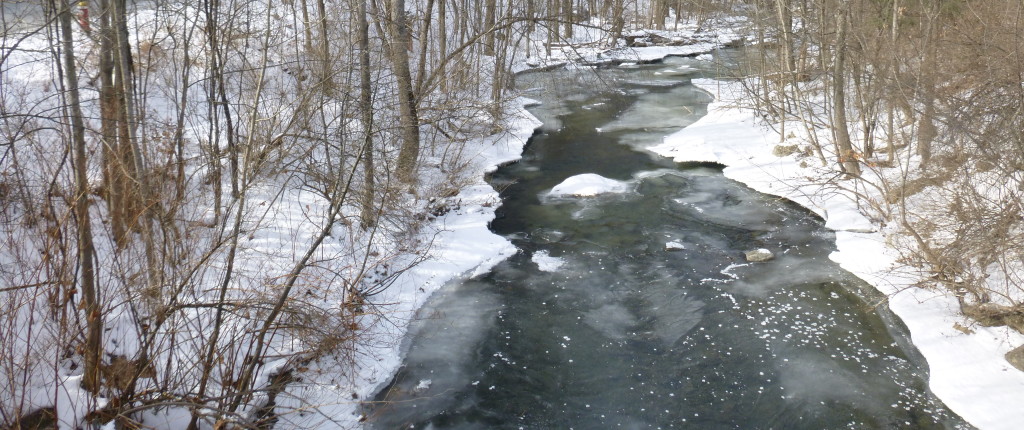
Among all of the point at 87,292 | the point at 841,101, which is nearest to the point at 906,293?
the point at 841,101

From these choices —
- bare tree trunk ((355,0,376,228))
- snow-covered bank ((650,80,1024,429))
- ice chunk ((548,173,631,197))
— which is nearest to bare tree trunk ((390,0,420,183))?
bare tree trunk ((355,0,376,228))

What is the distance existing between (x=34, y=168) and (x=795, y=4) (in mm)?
14603

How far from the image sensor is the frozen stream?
696cm

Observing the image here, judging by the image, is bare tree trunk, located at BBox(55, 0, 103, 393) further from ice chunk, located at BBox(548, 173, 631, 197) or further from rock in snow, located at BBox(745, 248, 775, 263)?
ice chunk, located at BBox(548, 173, 631, 197)

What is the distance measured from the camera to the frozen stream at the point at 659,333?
696cm

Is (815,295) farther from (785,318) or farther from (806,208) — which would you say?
(806,208)

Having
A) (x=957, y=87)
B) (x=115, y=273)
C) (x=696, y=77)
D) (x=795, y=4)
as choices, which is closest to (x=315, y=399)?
(x=115, y=273)

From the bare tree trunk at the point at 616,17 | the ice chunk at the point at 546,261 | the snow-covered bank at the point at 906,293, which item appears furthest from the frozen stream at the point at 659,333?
the bare tree trunk at the point at 616,17

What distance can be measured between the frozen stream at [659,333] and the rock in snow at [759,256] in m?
0.12

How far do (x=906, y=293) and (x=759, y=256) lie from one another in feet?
6.88

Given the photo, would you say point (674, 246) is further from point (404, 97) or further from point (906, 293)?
point (404, 97)

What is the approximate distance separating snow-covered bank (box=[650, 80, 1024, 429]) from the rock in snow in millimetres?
948

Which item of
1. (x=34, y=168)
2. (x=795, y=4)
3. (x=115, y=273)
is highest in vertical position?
(x=795, y=4)

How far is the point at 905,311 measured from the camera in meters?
8.52
